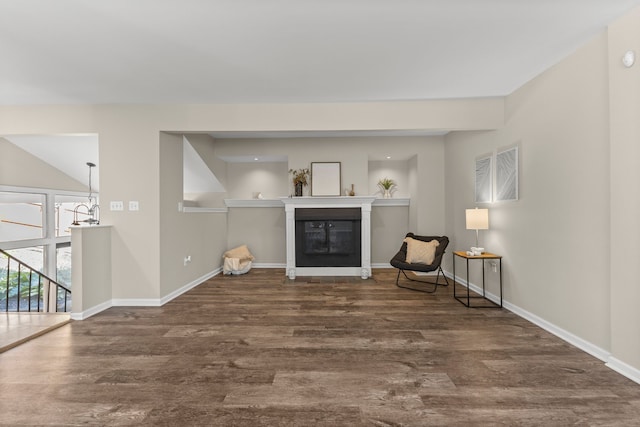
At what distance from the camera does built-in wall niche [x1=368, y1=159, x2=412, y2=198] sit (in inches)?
229

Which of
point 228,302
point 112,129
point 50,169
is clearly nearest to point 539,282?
point 228,302

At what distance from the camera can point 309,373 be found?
2064 mm

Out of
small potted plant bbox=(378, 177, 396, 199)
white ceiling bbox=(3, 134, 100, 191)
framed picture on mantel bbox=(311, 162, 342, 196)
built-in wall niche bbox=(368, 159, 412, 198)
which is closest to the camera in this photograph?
white ceiling bbox=(3, 134, 100, 191)

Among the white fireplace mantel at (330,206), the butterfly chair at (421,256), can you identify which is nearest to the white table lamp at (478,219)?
the butterfly chair at (421,256)

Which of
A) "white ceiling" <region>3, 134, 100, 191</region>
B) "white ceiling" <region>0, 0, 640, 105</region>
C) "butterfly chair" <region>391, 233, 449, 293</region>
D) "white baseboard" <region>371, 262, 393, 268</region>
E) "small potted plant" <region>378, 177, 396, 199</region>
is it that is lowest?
"white baseboard" <region>371, 262, 393, 268</region>

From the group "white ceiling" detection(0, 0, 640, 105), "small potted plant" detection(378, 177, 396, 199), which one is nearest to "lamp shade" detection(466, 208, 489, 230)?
"white ceiling" detection(0, 0, 640, 105)

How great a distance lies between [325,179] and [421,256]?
2.17m

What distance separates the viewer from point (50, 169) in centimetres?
498

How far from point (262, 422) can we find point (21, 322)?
3.17m

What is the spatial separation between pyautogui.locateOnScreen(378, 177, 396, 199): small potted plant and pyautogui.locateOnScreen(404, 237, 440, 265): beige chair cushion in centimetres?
131

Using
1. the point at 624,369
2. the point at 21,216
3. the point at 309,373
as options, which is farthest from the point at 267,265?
the point at 624,369

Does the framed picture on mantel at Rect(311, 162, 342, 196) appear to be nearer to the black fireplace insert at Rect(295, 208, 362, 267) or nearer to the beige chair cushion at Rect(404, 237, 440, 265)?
the black fireplace insert at Rect(295, 208, 362, 267)

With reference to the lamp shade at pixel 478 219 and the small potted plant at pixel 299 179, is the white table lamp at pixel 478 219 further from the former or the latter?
the small potted plant at pixel 299 179

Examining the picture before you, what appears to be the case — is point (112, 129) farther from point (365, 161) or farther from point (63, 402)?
point (365, 161)
